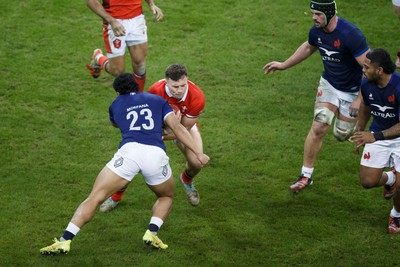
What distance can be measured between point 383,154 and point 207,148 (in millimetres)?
2970

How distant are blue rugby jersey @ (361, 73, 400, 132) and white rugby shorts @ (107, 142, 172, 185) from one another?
2643 millimetres

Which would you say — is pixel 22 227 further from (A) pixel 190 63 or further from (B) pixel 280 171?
(A) pixel 190 63

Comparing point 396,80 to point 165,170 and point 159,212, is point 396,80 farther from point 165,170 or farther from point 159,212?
point 159,212

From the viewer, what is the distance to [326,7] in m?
10.4

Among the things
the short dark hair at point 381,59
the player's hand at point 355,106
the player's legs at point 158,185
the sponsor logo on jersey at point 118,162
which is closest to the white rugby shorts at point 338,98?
the player's hand at point 355,106

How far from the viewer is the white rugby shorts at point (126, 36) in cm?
1232

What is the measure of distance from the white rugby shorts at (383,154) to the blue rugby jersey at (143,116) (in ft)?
8.55

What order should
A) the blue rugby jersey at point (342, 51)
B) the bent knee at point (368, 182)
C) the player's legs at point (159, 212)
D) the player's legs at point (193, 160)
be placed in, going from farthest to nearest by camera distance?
1. the blue rugby jersey at point (342, 51)
2. the player's legs at point (193, 160)
3. the bent knee at point (368, 182)
4. the player's legs at point (159, 212)

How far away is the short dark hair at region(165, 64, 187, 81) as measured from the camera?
958cm

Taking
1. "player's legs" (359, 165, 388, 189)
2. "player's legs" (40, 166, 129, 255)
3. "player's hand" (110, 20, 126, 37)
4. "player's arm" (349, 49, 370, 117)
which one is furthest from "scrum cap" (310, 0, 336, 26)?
"player's legs" (40, 166, 129, 255)

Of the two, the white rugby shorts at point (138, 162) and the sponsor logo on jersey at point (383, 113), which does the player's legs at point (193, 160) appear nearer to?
the white rugby shorts at point (138, 162)

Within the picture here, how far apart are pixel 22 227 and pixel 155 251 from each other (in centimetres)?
170

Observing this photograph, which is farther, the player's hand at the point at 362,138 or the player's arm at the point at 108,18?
the player's arm at the point at 108,18

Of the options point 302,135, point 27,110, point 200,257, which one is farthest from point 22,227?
point 302,135
